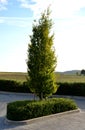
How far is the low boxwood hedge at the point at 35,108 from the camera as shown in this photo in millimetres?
18578

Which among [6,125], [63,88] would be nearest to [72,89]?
[63,88]

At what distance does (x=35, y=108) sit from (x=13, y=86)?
43.9ft

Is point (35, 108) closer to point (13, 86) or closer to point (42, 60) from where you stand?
point (42, 60)

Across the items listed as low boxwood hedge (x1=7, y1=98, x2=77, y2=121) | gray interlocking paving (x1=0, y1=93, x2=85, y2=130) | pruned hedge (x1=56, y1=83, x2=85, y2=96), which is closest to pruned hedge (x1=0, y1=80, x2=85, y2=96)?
pruned hedge (x1=56, y1=83, x2=85, y2=96)

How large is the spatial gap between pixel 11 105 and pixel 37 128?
2536 millimetres

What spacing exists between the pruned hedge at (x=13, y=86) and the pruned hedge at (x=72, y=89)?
3179 mm

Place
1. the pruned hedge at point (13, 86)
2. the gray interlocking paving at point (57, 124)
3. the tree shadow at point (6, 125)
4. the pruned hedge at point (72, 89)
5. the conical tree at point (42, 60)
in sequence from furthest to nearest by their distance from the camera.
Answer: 1. the pruned hedge at point (13, 86)
2. the pruned hedge at point (72, 89)
3. the conical tree at point (42, 60)
4. the tree shadow at point (6, 125)
5. the gray interlocking paving at point (57, 124)

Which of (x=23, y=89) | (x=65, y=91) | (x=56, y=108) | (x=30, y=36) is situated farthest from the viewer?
(x=23, y=89)

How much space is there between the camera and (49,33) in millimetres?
21938

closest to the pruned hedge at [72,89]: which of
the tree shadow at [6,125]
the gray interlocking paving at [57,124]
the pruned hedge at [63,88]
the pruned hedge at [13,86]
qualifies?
the pruned hedge at [63,88]

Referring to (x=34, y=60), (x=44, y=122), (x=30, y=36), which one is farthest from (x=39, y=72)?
(x=44, y=122)

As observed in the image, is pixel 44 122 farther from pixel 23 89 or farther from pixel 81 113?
pixel 23 89

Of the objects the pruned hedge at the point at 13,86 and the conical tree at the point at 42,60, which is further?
the pruned hedge at the point at 13,86

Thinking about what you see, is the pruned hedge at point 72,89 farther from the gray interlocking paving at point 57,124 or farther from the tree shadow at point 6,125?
the tree shadow at point 6,125
